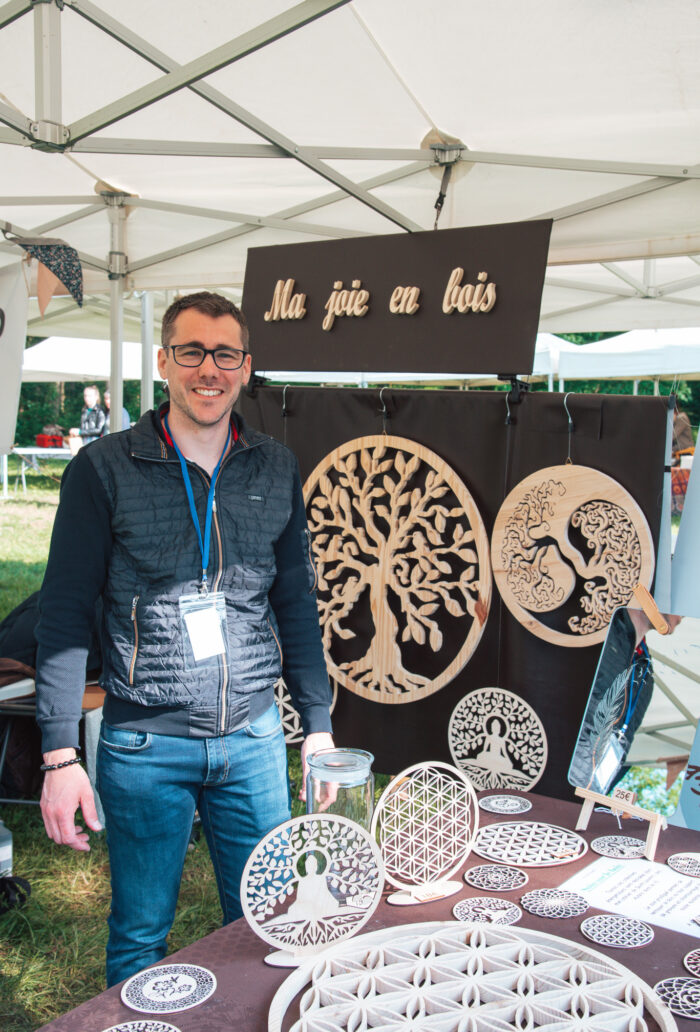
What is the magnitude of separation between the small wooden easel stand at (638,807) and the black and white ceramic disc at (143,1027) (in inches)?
27.2

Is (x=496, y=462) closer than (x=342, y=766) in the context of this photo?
No

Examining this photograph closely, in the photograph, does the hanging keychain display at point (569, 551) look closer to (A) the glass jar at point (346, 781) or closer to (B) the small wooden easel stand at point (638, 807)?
(B) the small wooden easel stand at point (638, 807)

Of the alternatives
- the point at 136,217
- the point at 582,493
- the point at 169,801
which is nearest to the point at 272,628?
the point at 169,801

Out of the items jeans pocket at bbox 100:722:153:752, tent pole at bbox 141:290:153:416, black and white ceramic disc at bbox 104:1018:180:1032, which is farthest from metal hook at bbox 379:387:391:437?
tent pole at bbox 141:290:153:416

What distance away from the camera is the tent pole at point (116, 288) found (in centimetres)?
404

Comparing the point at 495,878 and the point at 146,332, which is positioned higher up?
the point at 146,332

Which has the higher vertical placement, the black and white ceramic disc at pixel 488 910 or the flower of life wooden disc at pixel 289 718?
the black and white ceramic disc at pixel 488 910

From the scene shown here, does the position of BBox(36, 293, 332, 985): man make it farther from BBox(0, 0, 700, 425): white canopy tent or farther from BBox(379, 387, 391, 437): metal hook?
BBox(0, 0, 700, 425): white canopy tent

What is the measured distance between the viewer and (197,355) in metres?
1.42

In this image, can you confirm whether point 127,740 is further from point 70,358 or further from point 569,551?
point 70,358

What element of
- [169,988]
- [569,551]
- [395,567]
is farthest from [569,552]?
[169,988]

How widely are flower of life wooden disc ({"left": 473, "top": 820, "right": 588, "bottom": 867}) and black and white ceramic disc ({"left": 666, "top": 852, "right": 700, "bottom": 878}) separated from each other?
0.12 m

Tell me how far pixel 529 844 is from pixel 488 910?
0.21m

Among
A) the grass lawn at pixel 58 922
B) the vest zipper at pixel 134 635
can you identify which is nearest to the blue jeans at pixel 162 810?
the vest zipper at pixel 134 635
